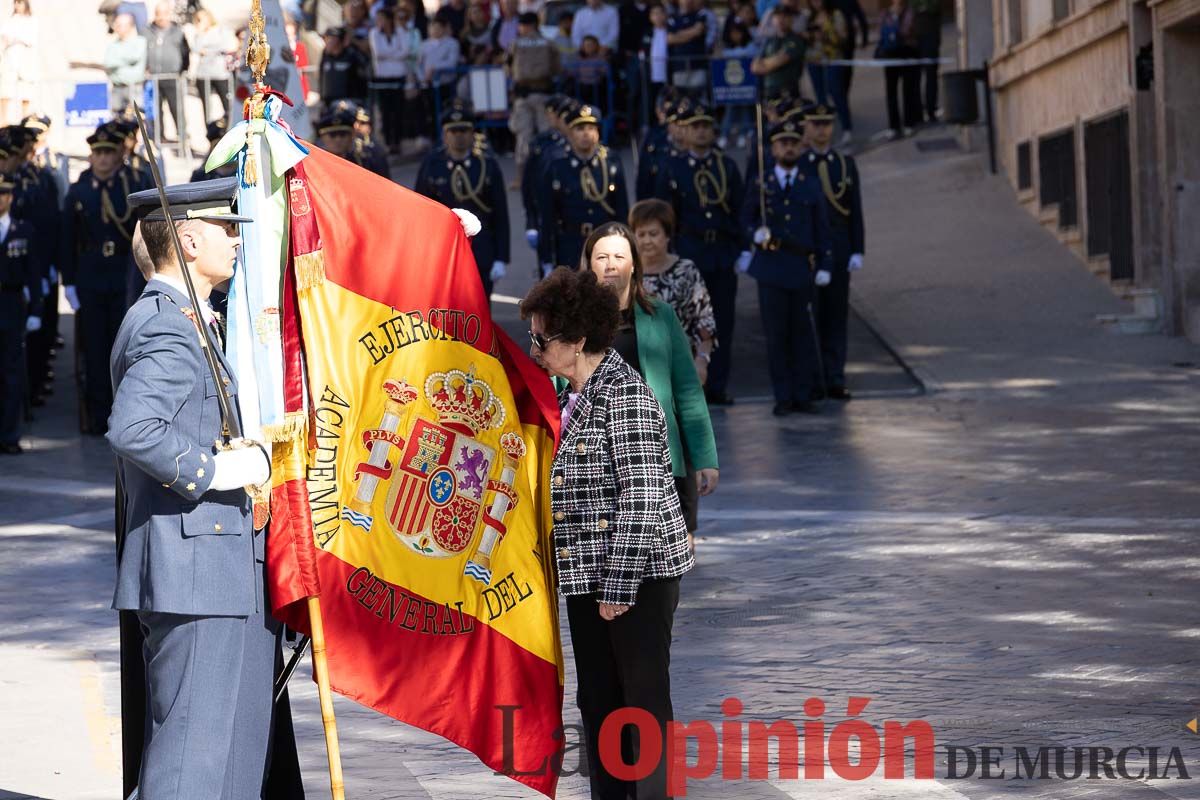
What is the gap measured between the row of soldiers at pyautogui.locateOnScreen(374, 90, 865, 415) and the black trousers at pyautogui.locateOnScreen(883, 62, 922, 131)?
9.40m

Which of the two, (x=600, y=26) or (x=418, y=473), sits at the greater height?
(x=600, y=26)

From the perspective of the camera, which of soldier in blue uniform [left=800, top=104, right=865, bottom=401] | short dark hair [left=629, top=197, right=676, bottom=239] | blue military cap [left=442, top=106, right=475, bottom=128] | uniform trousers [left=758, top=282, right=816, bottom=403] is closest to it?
short dark hair [left=629, top=197, right=676, bottom=239]

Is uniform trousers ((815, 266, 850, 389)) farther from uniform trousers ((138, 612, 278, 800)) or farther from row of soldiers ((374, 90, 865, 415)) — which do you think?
uniform trousers ((138, 612, 278, 800))

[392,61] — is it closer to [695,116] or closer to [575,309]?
[695,116]

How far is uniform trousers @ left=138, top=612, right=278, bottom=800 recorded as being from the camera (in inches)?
202

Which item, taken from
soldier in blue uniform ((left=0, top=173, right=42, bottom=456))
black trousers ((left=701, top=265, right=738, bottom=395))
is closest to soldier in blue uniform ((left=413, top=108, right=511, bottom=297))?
black trousers ((left=701, top=265, right=738, bottom=395))

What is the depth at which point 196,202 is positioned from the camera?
207 inches

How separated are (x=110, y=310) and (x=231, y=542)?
1052 cm

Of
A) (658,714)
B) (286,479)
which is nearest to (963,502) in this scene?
(658,714)

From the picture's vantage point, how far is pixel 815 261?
14.9 metres

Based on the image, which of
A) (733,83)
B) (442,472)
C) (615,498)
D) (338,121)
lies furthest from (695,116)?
(615,498)

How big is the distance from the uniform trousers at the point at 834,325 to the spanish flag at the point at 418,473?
9.37m

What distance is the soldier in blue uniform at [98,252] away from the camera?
15.2m

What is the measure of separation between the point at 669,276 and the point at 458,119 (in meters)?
8.08
